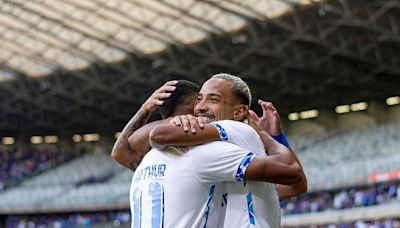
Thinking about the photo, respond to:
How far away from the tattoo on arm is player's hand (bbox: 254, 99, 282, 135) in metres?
0.63

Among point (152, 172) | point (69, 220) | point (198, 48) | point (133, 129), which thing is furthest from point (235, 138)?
point (69, 220)

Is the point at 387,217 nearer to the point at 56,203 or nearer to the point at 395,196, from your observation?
the point at 395,196

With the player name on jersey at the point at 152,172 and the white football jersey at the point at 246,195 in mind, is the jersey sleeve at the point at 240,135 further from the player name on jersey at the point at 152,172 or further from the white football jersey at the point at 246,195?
the player name on jersey at the point at 152,172

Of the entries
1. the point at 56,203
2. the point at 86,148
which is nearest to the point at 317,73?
the point at 56,203

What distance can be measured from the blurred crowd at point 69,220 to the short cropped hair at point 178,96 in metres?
42.6

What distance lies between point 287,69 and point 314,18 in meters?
7.73

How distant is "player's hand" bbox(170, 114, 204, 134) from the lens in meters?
3.75

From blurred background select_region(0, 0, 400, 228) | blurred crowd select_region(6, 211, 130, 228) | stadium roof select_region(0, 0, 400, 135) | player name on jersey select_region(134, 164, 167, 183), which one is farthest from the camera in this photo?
blurred crowd select_region(6, 211, 130, 228)

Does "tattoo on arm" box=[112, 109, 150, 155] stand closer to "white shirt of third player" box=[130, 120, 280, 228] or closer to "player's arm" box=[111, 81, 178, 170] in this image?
"player's arm" box=[111, 81, 178, 170]

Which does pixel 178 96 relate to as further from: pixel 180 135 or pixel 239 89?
pixel 180 135

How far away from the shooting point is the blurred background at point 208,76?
37531 millimetres

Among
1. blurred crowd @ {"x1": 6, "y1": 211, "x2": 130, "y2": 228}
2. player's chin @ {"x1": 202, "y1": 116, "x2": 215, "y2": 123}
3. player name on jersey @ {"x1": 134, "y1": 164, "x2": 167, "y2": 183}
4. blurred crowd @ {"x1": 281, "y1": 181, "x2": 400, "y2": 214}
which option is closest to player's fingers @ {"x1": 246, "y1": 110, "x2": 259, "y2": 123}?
player's chin @ {"x1": 202, "y1": 116, "x2": 215, "y2": 123}

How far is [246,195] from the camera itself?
153 inches

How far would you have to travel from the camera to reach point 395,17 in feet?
125
